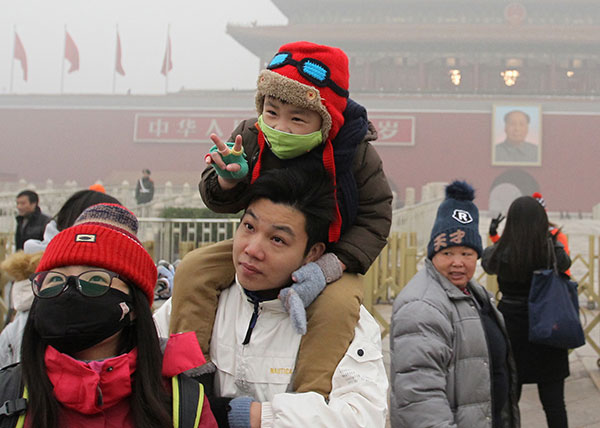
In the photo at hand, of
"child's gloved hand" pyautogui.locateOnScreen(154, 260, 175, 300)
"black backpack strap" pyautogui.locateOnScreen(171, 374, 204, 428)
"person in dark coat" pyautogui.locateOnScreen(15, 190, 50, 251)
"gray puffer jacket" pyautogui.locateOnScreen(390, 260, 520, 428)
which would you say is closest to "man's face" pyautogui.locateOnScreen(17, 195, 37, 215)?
"person in dark coat" pyautogui.locateOnScreen(15, 190, 50, 251)

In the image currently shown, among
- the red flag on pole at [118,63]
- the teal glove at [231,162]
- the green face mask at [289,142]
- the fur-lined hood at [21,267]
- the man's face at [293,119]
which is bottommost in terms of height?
the fur-lined hood at [21,267]

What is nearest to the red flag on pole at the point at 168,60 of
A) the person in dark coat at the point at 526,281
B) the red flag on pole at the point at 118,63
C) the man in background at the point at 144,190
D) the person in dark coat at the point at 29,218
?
the red flag on pole at the point at 118,63

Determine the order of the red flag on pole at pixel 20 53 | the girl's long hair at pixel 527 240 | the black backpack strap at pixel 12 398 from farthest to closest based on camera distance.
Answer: the red flag on pole at pixel 20 53 < the girl's long hair at pixel 527 240 < the black backpack strap at pixel 12 398

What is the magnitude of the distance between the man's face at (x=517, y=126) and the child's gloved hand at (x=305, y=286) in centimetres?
2099

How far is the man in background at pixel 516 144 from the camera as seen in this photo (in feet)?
67.9

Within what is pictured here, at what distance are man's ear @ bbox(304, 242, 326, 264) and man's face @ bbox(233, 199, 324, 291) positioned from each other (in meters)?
0.05

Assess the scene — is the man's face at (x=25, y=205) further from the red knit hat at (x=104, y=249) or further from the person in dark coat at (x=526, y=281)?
the red knit hat at (x=104, y=249)

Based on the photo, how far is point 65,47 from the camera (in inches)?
1016

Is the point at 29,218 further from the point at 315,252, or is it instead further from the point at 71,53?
the point at 71,53

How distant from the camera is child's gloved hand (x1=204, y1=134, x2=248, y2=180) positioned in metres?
1.26

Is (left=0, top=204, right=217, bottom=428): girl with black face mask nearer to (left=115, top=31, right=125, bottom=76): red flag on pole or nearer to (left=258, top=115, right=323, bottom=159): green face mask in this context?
(left=258, top=115, right=323, bottom=159): green face mask

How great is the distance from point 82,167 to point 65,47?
6.86m

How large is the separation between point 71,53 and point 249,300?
→ 90.5 ft

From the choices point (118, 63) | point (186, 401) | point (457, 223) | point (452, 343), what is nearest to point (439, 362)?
point (452, 343)
